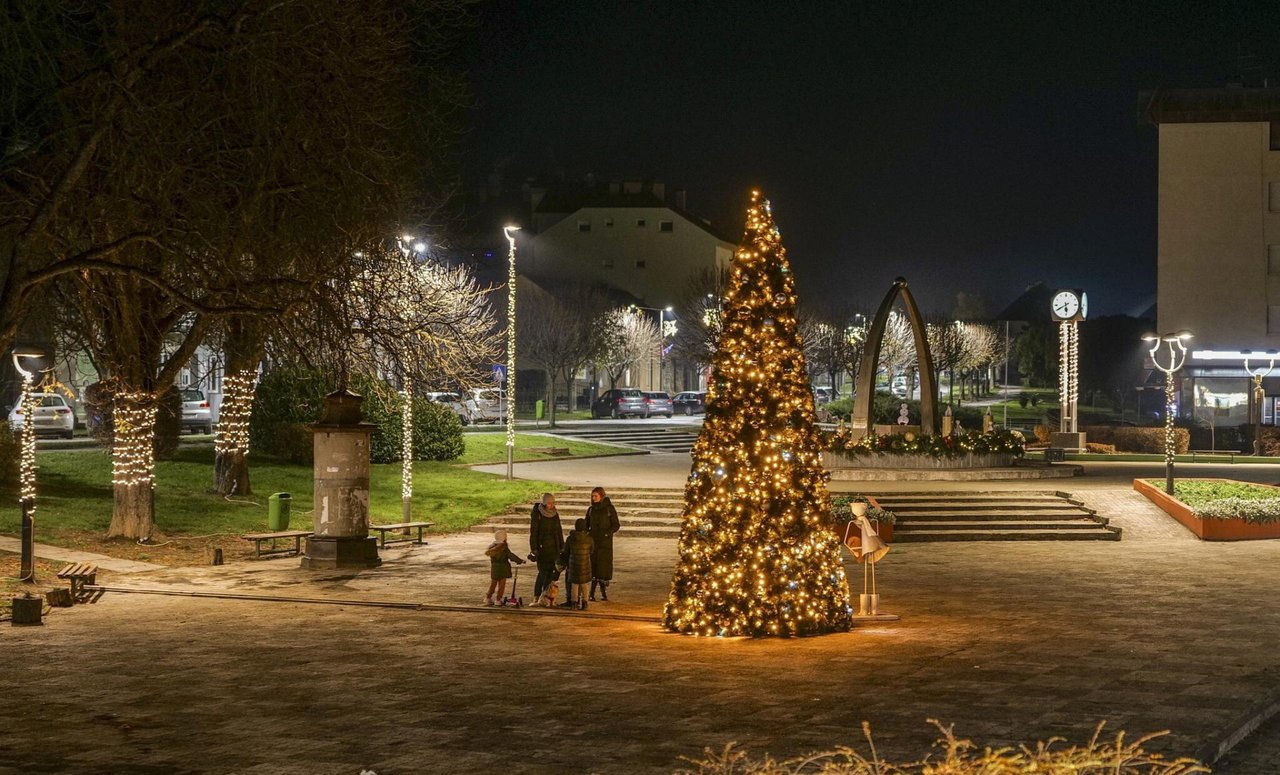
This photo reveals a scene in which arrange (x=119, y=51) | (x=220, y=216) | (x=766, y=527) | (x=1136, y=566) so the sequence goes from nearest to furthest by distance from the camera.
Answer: (x=766, y=527) < (x=119, y=51) < (x=220, y=216) < (x=1136, y=566)

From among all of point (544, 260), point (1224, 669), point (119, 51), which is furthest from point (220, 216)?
point (544, 260)

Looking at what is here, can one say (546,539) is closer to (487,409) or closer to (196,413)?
(196,413)

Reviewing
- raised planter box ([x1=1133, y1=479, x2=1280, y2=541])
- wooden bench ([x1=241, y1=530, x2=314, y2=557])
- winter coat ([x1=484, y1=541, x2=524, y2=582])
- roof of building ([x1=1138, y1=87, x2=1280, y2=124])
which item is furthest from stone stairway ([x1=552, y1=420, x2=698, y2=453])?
winter coat ([x1=484, y1=541, x2=524, y2=582])

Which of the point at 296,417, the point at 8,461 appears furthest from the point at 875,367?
the point at 8,461

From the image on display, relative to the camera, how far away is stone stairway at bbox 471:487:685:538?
2714cm

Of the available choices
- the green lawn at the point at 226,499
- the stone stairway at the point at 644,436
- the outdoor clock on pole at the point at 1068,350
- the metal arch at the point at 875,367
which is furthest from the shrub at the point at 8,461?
the outdoor clock on pole at the point at 1068,350

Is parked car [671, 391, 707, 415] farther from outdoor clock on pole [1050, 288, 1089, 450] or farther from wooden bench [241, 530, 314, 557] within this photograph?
wooden bench [241, 530, 314, 557]

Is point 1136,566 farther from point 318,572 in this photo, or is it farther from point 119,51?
point 119,51

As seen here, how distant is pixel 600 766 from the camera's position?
9320mm

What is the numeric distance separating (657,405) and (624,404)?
7.98 ft

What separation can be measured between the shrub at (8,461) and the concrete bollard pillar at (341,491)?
287 inches

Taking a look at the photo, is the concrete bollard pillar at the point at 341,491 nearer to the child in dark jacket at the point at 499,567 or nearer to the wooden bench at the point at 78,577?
→ the wooden bench at the point at 78,577

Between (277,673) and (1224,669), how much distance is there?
9.00 metres

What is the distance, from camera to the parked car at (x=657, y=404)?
6650 centimetres
